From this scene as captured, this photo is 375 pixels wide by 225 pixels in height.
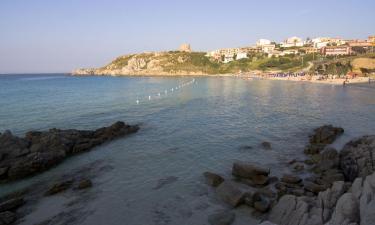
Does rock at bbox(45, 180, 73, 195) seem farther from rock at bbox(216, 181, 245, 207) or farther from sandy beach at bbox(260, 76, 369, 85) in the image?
sandy beach at bbox(260, 76, 369, 85)

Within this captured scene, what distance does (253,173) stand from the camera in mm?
18062

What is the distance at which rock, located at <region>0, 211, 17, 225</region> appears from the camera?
47.0ft

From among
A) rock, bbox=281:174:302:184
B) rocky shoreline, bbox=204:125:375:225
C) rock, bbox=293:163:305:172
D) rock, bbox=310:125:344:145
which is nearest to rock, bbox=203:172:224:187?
rocky shoreline, bbox=204:125:375:225

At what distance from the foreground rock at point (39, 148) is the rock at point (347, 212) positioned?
64.0 feet

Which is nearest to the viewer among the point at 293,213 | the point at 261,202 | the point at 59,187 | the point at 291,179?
the point at 293,213

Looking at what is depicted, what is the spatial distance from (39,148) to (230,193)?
1668 centimetres

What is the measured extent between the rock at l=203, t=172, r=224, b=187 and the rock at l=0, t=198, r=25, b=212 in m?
10.8

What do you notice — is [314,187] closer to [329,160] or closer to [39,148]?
[329,160]

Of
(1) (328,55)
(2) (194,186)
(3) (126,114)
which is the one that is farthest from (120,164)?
(1) (328,55)

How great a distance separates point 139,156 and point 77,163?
4811mm

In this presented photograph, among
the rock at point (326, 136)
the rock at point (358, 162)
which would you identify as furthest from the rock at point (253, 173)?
the rock at point (326, 136)

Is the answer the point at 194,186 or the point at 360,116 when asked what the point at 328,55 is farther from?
the point at 194,186

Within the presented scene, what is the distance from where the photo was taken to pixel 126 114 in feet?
148

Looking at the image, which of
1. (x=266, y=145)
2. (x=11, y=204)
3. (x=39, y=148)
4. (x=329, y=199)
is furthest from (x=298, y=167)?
(x=39, y=148)
